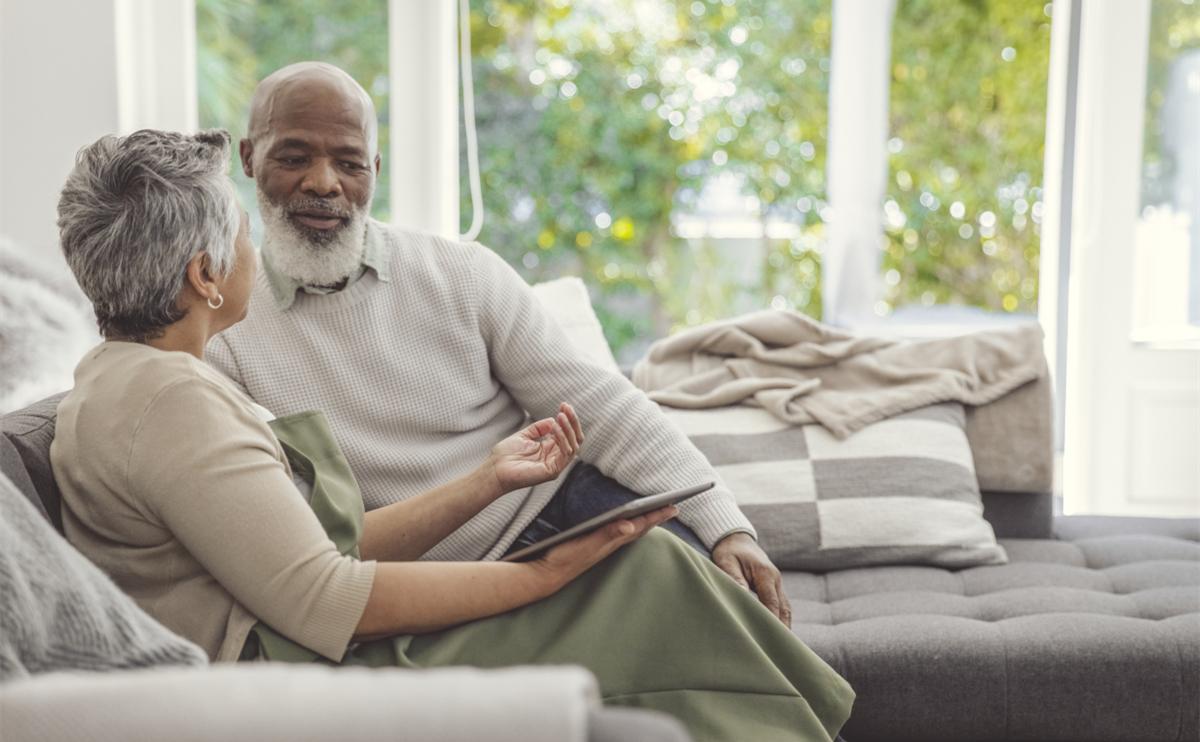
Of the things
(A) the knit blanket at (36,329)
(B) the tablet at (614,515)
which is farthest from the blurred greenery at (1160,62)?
(A) the knit blanket at (36,329)

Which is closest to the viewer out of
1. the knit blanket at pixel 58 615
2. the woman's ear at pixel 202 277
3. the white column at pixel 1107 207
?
the knit blanket at pixel 58 615

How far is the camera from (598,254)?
17.9 ft

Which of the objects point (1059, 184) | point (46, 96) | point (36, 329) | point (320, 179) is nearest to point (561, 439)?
point (320, 179)

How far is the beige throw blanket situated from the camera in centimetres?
272

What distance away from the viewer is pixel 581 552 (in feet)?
4.99

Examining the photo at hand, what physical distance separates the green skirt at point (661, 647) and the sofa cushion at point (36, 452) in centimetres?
28

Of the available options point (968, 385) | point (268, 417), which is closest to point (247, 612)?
point (268, 417)

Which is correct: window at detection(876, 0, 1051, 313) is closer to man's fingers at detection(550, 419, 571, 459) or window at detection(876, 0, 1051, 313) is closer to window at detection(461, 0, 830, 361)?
window at detection(461, 0, 830, 361)

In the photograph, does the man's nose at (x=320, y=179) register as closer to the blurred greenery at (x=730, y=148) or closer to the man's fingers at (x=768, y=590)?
the man's fingers at (x=768, y=590)

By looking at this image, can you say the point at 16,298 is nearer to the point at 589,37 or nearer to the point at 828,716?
the point at 828,716

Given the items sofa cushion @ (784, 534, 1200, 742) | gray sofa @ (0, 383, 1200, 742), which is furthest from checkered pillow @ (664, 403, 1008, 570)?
sofa cushion @ (784, 534, 1200, 742)

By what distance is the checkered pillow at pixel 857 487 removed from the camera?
2.50 meters

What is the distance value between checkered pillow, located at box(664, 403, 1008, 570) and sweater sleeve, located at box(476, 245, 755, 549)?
523 mm

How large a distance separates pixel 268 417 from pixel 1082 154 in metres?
3.19
